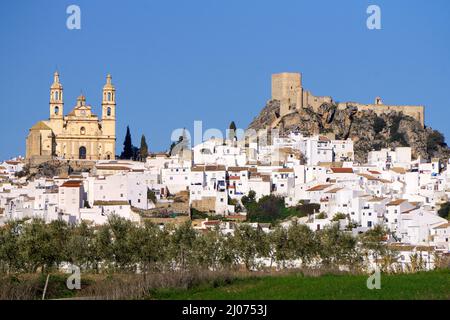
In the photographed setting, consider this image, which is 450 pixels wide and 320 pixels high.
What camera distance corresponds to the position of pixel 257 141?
290 feet

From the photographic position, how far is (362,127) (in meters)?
93.8

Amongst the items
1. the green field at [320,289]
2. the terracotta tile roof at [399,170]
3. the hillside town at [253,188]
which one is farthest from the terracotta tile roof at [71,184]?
the green field at [320,289]

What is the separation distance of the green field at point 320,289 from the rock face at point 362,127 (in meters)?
64.7

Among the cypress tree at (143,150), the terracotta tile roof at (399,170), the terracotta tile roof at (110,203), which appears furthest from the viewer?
the cypress tree at (143,150)

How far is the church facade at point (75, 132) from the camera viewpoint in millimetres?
89625

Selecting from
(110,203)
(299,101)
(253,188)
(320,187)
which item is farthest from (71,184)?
(299,101)

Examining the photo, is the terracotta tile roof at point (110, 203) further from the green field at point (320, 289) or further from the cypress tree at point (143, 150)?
the green field at point (320, 289)

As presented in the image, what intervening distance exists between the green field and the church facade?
63700mm

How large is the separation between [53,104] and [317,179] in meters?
27.8

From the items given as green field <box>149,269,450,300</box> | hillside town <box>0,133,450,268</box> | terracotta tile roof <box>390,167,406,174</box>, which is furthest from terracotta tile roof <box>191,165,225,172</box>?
green field <box>149,269,450,300</box>

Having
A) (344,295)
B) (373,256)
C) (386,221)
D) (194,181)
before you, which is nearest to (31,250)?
(373,256)

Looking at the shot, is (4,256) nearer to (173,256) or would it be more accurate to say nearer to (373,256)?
(173,256)
